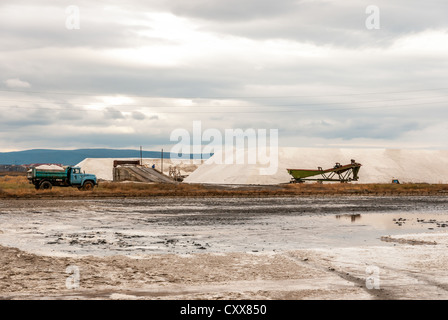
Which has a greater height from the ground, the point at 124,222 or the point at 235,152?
the point at 235,152

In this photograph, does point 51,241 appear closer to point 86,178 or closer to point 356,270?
point 356,270

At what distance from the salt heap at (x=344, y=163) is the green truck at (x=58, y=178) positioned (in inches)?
1024

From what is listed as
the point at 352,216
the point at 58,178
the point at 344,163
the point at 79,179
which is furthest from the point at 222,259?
the point at 344,163

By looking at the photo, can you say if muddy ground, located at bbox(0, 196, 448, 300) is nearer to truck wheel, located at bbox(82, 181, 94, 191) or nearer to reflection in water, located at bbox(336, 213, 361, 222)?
reflection in water, located at bbox(336, 213, 361, 222)

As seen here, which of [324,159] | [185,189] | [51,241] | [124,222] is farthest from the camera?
[324,159]

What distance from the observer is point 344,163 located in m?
85.3

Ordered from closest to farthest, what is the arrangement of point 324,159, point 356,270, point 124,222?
point 356,270, point 124,222, point 324,159

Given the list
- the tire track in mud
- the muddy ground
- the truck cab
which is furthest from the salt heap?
the tire track in mud

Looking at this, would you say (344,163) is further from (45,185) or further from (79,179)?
(45,185)

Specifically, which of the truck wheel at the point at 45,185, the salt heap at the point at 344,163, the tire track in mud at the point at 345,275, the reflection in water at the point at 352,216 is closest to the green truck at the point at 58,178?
the truck wheel at the point at 45,185

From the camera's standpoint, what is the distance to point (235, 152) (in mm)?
88000

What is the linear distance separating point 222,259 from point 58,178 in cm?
3698

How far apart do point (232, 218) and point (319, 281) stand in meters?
14.5
